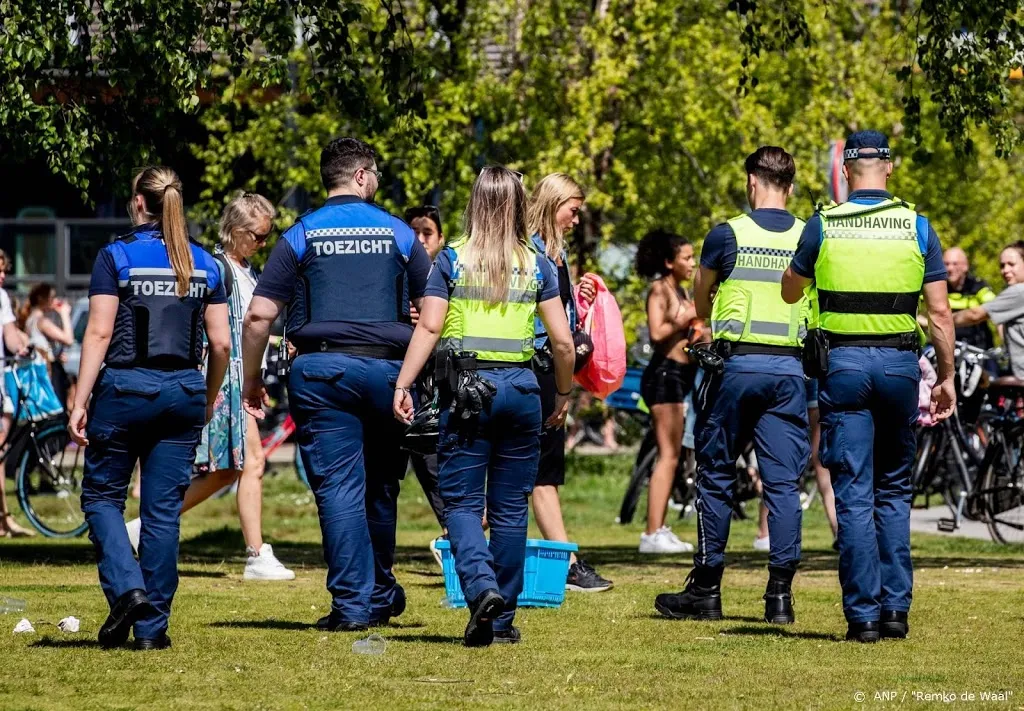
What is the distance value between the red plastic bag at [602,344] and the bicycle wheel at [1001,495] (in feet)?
12.7

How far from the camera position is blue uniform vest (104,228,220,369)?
281 inches

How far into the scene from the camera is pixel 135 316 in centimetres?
714

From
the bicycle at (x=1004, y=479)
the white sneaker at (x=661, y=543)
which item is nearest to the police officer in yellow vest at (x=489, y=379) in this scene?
the white sneaker at (x=661, y=543)

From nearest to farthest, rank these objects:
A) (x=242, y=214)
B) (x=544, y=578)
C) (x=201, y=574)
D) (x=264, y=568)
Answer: (x=544, y=578) → (x=242, y=214) → (x=264, y=568) → (x=201, y=574)

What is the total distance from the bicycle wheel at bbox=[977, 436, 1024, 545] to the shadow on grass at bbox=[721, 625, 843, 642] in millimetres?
4640

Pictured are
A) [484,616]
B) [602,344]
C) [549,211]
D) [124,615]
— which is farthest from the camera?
[602,344]

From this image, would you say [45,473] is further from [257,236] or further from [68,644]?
[68,644]

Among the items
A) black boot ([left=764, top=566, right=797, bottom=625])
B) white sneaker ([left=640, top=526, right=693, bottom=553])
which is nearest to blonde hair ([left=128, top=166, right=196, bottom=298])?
black boot ([left=764, top=566, right=797, bottom=625])

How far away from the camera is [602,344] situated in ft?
30.8

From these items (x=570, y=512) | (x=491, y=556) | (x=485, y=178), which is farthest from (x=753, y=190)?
(x=570, y=512)

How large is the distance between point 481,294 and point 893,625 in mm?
2175

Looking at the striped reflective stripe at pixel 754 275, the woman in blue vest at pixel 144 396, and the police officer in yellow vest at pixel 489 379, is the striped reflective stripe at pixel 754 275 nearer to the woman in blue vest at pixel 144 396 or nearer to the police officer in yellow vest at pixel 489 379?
the police officer in yellow vest at pixel 489 379

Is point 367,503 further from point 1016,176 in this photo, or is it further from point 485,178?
point 1016,176

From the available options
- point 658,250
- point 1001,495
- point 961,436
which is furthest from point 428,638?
point 961,436
